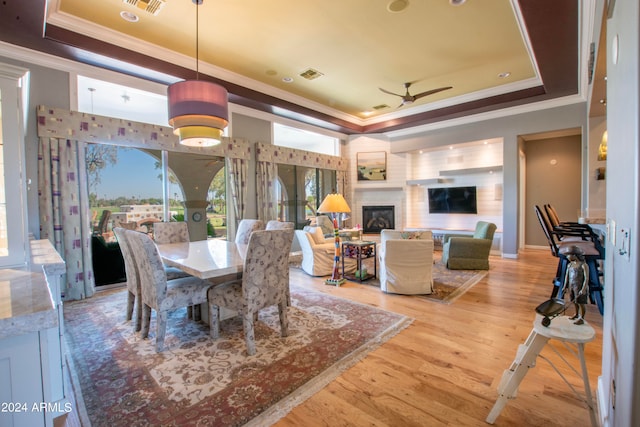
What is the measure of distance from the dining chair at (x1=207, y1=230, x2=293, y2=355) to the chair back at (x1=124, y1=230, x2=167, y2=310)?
41 cm

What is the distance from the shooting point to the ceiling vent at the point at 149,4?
10.4 ft

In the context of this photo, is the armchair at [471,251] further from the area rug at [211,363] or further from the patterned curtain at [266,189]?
the patterned curtain at [266,189]

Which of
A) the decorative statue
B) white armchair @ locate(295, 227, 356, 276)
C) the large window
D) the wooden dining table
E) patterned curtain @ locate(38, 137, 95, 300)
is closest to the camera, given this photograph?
the decorative statue

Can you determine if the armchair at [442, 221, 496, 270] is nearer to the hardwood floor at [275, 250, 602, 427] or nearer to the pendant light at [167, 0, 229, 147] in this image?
the hardwood floor at [275, 250, 602, 427]

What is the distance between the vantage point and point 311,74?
16.9ft

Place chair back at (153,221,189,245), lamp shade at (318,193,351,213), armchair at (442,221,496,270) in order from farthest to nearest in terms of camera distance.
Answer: armchair at (442,221,496,270)
lamp shade at (318,193,351,213)
chair back at (153,221,189,245)

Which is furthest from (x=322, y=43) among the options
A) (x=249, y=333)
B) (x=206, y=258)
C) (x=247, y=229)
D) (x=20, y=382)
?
(x=20, y=382)

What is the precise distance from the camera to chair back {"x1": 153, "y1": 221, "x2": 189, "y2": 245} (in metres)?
4.04

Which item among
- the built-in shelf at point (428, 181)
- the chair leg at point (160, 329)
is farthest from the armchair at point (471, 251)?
the chair leg at point (160, 329)

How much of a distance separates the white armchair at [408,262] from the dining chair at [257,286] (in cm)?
169

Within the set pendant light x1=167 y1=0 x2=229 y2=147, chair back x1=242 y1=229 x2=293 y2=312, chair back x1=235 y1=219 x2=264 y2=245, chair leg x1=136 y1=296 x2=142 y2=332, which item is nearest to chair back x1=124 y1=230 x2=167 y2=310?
chair leg x1=136 y1=296 x2=142 y2=332

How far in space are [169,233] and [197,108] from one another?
2079mm

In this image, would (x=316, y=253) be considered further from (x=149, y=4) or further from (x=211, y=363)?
(x=149, y=4)

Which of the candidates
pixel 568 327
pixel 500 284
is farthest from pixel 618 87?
pixel 500 284
